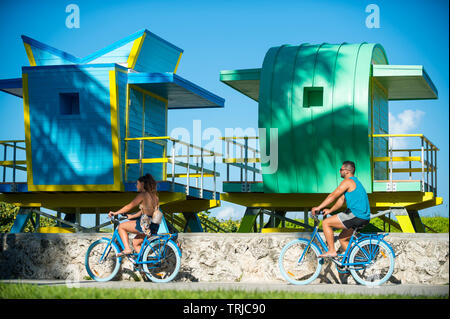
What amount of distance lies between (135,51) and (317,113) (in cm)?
538

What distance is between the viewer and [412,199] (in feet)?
53.5

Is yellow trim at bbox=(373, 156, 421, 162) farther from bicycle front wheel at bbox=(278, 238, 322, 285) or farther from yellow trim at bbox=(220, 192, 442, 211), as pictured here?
bicycle front wheel at bbox=(278, 238, 322, 285)

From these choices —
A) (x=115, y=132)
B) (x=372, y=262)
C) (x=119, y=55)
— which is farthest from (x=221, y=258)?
(x=119, y=55)

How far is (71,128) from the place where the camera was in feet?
58.7

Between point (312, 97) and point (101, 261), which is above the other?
point (312, 97)

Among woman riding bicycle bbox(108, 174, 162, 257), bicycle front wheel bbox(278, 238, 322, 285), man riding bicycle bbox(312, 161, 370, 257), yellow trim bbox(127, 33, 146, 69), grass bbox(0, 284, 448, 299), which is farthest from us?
yellow trim bbox(127, 33, 146, 69)

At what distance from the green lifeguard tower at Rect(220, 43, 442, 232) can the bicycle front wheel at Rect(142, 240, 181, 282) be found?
4662 mm

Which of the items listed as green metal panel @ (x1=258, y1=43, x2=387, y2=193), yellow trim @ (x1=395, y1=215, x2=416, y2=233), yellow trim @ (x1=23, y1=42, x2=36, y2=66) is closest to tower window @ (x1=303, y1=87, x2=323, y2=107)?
green metal panel @ (x1=258, y1=43, x2=387, y2=193)

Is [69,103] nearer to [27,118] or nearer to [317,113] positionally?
[27,118]

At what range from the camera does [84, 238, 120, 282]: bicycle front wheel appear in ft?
41.7

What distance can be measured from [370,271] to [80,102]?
8875mm
